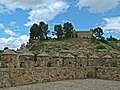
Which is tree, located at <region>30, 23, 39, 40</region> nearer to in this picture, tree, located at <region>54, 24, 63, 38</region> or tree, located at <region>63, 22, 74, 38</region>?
tree, located at <region>54, 24, 63, 38</region>

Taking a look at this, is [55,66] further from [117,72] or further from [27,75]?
[117,72]

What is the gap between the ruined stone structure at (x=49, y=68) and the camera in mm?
15898

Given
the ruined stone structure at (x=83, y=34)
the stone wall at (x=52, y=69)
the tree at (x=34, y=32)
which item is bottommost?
the stone wall at (x=52, y=69)

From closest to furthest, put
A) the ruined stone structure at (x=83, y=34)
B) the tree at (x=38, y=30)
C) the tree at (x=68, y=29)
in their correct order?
the tree at (x=38, y=30), the tree at (x=68, y=29), the ruined stone structure at (x=83, y=34)

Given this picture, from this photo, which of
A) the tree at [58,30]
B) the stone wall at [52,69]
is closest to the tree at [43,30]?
the tree at [58,30]

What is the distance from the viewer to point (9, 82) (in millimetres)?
15711

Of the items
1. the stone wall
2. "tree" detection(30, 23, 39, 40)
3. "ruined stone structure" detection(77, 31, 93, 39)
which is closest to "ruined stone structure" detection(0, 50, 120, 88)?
the stone wall

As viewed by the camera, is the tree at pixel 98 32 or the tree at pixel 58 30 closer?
the tree at pixel 58 30

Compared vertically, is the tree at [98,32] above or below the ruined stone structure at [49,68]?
above

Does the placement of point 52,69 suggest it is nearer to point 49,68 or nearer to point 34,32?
point 49,68

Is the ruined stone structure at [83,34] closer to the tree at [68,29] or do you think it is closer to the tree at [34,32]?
the tree at [68,29]

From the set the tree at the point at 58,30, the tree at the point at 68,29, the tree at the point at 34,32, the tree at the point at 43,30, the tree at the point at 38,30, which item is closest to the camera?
the tree at the point at 34,32

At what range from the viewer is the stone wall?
15.9 metres

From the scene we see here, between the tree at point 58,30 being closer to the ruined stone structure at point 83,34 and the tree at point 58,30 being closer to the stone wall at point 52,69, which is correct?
the ruined stone structure at point 83,34
